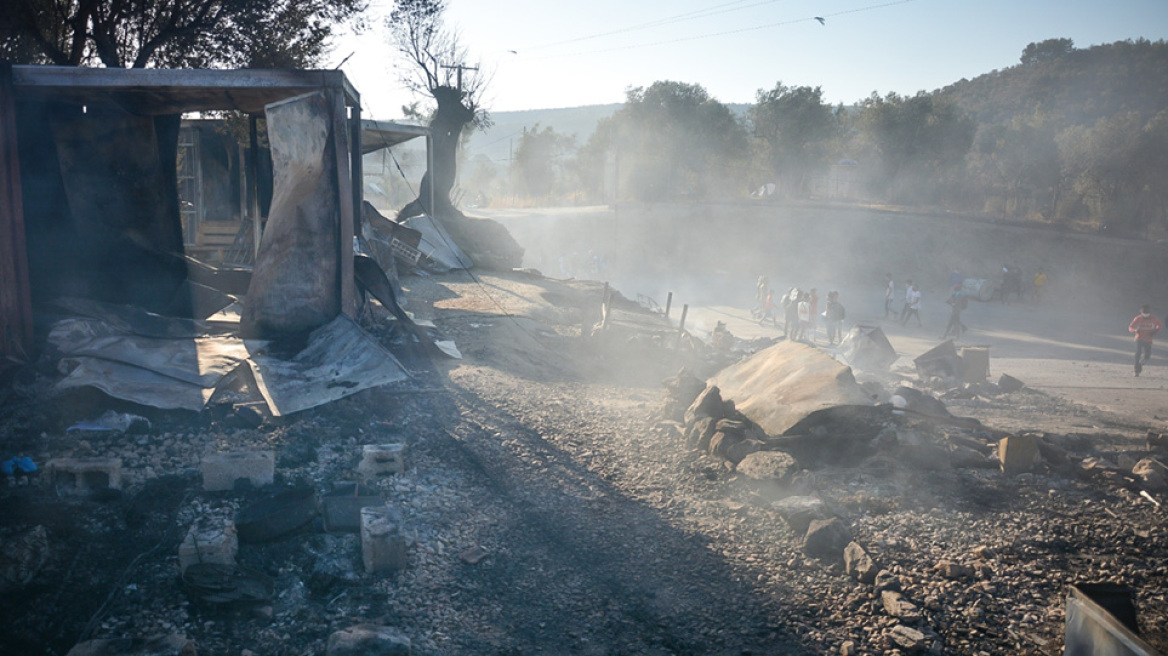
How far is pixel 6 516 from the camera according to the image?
4270 mm

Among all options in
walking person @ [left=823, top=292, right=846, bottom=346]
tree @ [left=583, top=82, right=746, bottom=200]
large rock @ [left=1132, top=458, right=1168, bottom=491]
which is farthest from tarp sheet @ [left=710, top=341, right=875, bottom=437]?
tree @ [left=583, top=82, right=746, bottom=200]

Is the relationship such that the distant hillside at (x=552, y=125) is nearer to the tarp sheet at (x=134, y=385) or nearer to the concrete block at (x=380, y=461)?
the tarp sheet at (x=134, y=385)

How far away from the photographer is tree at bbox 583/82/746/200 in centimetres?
4456

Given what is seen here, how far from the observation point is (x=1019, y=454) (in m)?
6.19

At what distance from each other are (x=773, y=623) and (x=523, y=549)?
167cm

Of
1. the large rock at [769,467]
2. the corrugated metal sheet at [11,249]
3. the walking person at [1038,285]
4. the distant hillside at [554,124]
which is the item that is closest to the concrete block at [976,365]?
the large rock at [769,467]

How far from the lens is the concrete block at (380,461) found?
5324 mm

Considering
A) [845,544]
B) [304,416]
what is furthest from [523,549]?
[304,416]

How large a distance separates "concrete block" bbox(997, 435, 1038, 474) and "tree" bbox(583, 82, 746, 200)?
38547mm

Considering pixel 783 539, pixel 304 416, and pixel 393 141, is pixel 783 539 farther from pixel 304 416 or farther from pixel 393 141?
pixel 393 141

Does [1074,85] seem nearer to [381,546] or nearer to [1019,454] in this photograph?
[1019,454]

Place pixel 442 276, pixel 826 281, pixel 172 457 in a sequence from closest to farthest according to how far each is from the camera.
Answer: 1. pixel 172 457
2. pixel 442 276
3. pixel 826 281

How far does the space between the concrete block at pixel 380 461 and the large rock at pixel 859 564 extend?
128 inches

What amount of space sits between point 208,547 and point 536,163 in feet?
200
